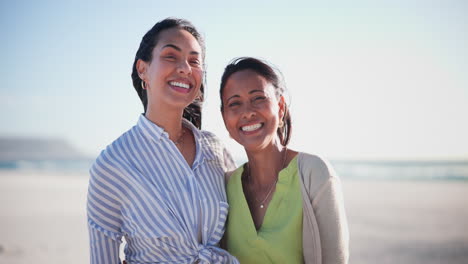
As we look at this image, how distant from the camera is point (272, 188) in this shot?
335 cm

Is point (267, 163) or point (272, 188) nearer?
point (272, 188)

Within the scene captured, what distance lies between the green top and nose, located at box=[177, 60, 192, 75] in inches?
38.3

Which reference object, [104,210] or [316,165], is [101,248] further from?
[316,165]

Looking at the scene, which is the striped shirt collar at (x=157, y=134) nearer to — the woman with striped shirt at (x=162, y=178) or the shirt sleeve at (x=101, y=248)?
the woman with striped shirt at (x=162, y=178)

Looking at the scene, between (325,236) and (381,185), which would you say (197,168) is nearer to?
(325,236)

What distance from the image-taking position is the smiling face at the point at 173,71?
10.3 ft

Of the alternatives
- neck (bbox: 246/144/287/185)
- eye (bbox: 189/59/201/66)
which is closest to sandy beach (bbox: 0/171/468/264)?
neck (bbox: 246/144/287/185)

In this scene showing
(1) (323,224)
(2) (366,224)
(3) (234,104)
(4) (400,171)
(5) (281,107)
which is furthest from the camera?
(4) (400,171)

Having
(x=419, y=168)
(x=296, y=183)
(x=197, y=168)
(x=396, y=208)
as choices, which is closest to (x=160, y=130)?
(x=197, y=168)

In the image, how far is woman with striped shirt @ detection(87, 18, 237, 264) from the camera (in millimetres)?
2836

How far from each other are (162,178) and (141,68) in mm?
909

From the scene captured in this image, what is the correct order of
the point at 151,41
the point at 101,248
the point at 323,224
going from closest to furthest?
1. the point at 101,248
2. the point at 323,224
3. the point at 151,41

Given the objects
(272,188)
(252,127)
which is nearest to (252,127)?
(252,127)

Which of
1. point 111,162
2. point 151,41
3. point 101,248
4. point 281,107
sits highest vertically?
point 151,41
